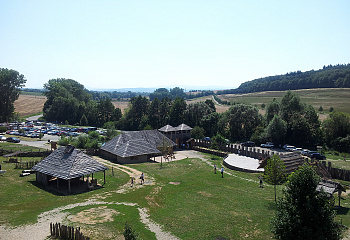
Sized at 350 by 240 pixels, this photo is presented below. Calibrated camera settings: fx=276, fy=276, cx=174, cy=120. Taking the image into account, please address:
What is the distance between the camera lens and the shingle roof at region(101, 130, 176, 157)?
163 ft

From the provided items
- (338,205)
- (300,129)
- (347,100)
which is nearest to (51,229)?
(338,205)

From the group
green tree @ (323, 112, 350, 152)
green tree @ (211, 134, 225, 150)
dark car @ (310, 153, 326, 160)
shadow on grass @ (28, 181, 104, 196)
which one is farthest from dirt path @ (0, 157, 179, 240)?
green tree @ (323, 112, 350, 152)

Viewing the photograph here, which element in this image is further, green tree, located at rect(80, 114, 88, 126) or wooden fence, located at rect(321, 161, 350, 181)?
green tree, located at rect(80, 114, 88, 126)

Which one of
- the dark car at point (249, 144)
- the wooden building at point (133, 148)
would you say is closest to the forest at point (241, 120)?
the dark car at point (249, 144)

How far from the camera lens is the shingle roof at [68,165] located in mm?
31234

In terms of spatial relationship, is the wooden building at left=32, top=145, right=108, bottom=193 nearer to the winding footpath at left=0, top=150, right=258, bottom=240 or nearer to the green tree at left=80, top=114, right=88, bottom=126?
the winding footpath at left=0, top=150, right=258, bottom=240

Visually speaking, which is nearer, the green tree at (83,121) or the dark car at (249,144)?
the dark car at (249,144)

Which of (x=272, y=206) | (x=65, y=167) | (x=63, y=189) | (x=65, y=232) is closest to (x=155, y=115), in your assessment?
(x=65, y=167)

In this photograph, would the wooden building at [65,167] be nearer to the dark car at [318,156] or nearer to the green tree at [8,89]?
the dark car at [318,156]

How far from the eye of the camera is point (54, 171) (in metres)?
31.8

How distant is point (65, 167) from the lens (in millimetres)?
31812

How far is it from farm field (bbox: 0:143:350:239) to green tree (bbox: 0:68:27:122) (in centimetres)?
6814

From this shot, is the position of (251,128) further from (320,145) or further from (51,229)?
(51,229)

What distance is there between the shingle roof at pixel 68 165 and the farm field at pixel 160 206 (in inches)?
86.9
